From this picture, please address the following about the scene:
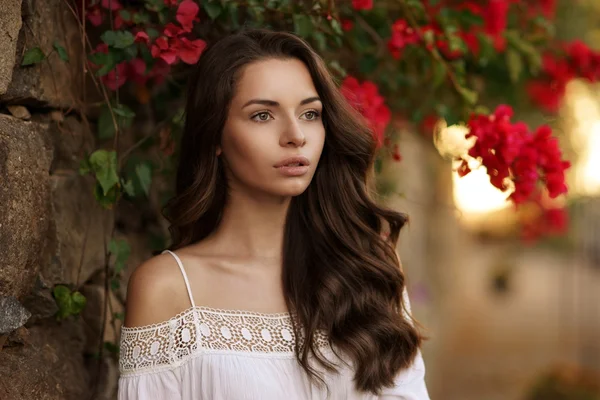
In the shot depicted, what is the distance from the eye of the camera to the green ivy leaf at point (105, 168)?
99.4 inches

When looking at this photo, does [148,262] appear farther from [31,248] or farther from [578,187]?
[578,187]

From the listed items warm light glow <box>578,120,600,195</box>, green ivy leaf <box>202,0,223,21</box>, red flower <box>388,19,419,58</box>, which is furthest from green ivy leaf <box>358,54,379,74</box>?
warm light glow <box>578,120,600,195</box>

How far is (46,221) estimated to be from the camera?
2.43m

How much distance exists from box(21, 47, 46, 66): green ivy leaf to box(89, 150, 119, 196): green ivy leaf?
0.31 meters

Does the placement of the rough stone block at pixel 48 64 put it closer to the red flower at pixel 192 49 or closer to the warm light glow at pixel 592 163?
the red flower at pixel 192 49

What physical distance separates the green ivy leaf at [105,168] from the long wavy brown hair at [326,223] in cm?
21

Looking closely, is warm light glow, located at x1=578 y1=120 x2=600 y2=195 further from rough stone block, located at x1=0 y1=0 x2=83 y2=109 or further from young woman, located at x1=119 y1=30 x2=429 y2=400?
rough stone block, located at x1=0 y1=0 x2=83 y2=109

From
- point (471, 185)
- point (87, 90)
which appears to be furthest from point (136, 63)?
point (471, 185)

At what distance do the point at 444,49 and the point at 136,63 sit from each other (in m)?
1.25

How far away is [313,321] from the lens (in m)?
2.56

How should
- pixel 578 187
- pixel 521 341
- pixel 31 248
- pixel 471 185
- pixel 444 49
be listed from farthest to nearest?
pixel 521 341
pixel 471 185
pixel 578 187
pixel 444 49
pixel 31 248

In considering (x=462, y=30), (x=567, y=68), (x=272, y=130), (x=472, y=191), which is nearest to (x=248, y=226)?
(x=272, y=130)

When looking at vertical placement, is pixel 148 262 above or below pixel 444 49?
below

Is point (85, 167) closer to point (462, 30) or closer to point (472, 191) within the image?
point (462, 30)
